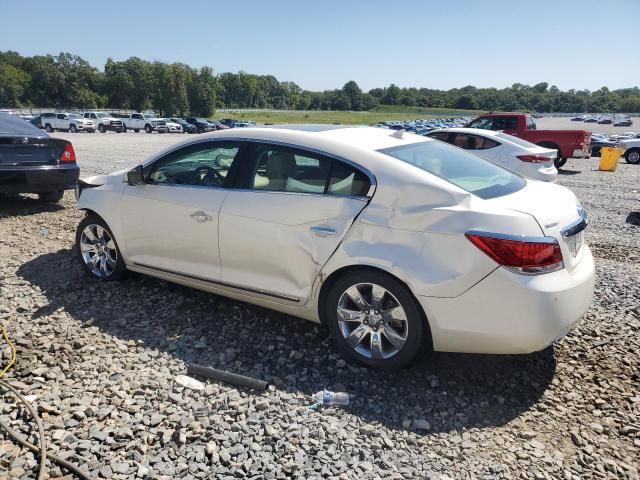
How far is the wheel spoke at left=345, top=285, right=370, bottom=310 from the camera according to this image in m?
3.36

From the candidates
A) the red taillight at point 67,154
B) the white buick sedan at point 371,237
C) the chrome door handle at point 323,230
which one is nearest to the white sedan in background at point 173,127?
the red taillight at point 67,154

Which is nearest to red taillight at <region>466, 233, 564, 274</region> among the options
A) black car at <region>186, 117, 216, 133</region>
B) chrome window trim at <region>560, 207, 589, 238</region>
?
chrome window trim at <region>560, 207, 589, 238</region>

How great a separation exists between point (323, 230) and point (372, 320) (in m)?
0.69

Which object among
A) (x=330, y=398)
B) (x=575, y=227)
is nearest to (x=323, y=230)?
(x=330, y=398)

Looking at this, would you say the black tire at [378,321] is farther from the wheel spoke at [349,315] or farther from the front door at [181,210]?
the front door at [181,210]

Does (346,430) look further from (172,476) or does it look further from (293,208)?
(293,208)

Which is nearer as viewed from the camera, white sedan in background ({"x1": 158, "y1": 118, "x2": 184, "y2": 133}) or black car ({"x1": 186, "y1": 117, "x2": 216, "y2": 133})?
white sedan in background ({"x1": 158, "y1": 118, "x2": 184, "y2": 133})

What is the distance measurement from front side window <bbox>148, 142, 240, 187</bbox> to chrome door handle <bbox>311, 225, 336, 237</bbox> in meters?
0.96

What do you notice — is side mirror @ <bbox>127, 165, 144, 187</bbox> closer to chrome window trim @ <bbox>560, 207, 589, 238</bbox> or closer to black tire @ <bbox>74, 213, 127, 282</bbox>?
black tire @ <bbox>74, 213, 127, 282</bbox>

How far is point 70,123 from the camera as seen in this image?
42469 millimetres

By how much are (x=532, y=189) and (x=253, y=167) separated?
2067 millimetres

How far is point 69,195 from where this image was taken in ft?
31.6

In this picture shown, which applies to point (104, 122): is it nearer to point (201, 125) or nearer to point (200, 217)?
point (201, 125)

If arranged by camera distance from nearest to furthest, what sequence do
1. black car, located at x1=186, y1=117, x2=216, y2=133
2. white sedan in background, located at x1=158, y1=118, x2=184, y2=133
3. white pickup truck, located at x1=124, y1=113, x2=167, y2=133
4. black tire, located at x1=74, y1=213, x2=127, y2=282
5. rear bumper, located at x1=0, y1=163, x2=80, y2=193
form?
black tire, located at x1=74, y1=213, x2=127, y2=282 < rear bumper, located at x1=0, y1=163, x2=80, y2=193 < white pickup truck, located at x1=124, y1=113, x2=167, y2=133 < white sedan in background, located at x1=158, y1=118, x2=184, y2=133 < black car, located at x1=186, y1=117, x2=216, y2=133
